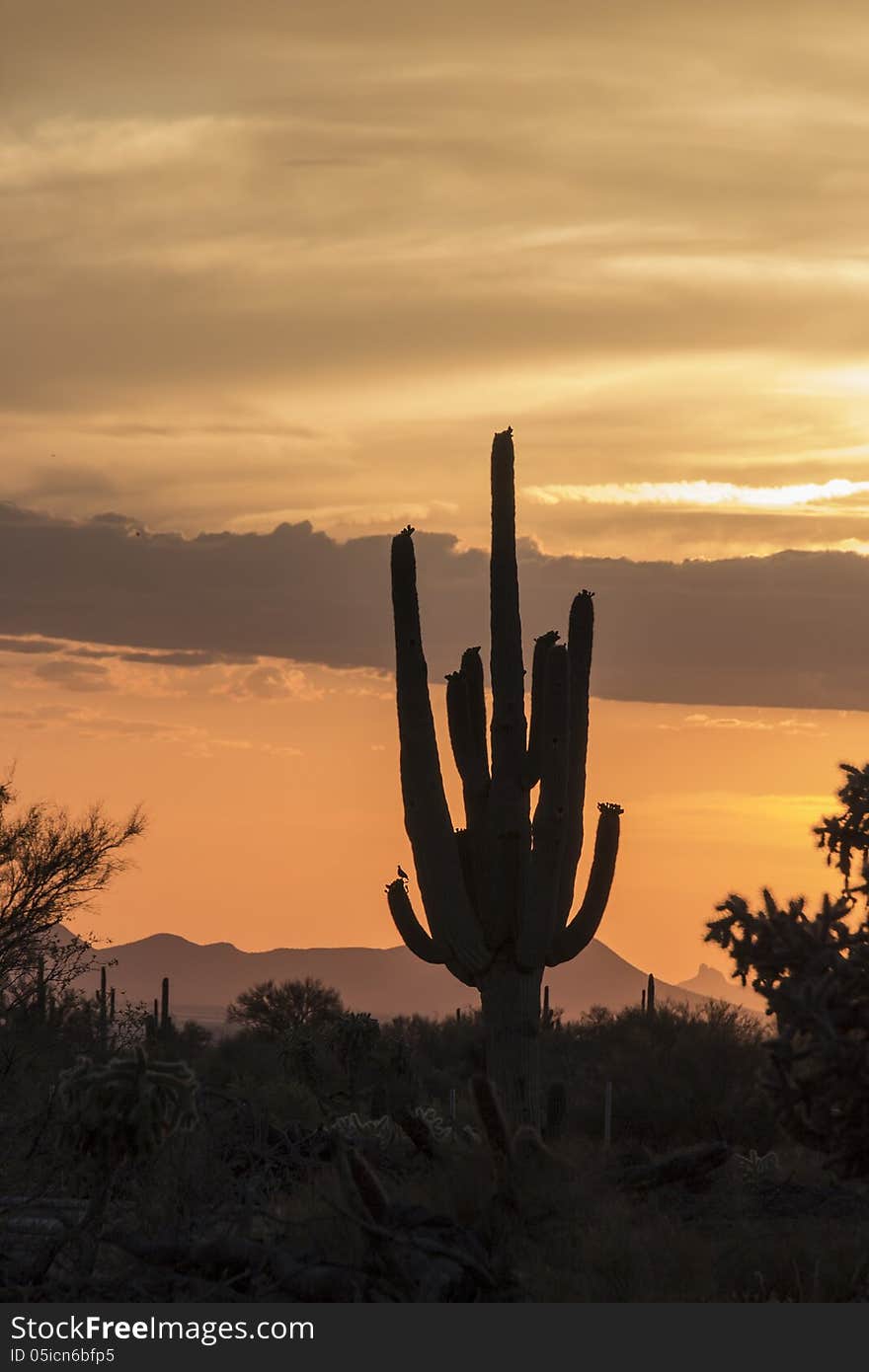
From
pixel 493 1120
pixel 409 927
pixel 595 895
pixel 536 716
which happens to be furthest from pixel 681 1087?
pixel 493 1120

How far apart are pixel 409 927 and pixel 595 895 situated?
253cm

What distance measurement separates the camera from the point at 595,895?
25469mm

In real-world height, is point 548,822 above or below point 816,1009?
above

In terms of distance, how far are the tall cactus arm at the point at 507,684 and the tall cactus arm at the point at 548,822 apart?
33 centimetres

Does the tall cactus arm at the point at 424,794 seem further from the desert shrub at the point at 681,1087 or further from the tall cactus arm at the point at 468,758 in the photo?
the desert shrub at the point at 681,1087

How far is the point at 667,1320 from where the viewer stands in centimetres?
1216

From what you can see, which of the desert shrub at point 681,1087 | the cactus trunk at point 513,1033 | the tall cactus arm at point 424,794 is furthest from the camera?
the desert shrub at point 681,1087

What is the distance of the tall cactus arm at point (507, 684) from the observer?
24.1 metres

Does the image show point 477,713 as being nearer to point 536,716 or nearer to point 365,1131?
point 536,716

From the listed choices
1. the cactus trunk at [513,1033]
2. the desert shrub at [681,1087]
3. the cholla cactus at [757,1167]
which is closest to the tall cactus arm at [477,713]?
the cactus trunk at [513,1033]

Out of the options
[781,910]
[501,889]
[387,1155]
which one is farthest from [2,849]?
[781,910]

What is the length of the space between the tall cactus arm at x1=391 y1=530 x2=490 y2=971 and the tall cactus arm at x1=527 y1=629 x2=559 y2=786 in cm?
119

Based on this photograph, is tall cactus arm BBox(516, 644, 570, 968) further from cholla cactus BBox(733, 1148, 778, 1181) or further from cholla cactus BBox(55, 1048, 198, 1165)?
cholla cactus BBox(55, 1048, 198, 1165)

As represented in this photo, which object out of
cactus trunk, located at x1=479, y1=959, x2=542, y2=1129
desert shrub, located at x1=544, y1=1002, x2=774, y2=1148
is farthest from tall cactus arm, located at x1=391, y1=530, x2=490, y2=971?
desert shrub, located at x1=544, y1=1002, x2=774, y2=1148
